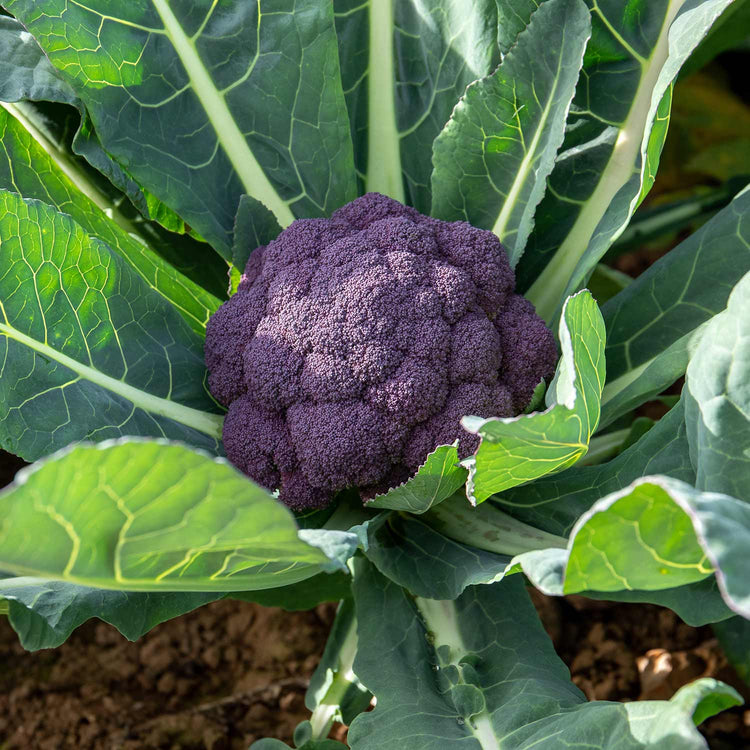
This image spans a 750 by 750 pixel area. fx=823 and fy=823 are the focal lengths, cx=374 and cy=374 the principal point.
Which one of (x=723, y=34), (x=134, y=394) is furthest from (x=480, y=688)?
(x=723, y=34)

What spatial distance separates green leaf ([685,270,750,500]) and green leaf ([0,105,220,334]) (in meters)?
0.95

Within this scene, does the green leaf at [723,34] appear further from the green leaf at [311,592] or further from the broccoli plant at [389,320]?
the green leaf at [311,592]

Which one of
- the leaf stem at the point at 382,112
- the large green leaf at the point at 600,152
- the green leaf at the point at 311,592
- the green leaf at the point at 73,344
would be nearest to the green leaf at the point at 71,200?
the green leaf at the point at 73,344

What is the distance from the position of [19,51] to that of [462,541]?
1.20 meters

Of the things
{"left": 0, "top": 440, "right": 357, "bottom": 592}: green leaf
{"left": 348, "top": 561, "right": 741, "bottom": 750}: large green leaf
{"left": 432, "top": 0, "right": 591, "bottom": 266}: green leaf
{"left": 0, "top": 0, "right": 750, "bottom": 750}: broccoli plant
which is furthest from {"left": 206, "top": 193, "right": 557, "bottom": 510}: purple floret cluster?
{"left": 0, "top": 440, "right": 357, "bottom": 592}: green leaf

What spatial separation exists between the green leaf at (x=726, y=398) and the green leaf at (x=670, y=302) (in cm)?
30

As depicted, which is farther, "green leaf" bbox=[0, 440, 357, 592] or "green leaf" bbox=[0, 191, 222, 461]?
"green leaf" bbox=[0, 191, 222, 461]

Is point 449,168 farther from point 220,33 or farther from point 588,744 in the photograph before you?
point 588,744

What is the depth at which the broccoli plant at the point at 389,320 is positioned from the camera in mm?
1054

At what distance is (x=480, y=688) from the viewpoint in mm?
1236

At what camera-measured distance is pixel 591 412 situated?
1.11 metres

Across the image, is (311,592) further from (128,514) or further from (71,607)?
(128,514)

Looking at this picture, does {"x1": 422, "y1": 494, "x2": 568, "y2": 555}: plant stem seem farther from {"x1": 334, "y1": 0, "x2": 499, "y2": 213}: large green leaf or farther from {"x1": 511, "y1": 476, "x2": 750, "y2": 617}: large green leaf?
{"x1": 334, "y1": 0, "x2": 499, "y2": 213}: large green leaf

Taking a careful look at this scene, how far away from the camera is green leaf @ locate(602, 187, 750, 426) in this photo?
1410mm
